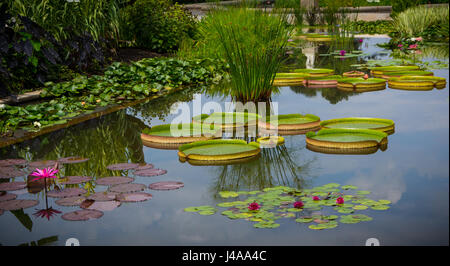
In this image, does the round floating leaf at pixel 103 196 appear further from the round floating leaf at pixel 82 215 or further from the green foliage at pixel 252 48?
the green foliage at pixel 252 48

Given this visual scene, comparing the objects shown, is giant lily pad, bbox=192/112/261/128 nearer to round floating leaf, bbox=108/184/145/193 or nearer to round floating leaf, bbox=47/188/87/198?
round floating leaf, bbox=108/184/145/193

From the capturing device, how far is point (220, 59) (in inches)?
404

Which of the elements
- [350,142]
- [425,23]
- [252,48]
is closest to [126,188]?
[350,142]

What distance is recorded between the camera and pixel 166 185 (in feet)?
13.5

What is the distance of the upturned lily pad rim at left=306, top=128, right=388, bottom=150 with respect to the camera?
16.3 ft

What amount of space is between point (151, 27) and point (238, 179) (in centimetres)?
803

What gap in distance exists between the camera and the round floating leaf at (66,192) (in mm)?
3914

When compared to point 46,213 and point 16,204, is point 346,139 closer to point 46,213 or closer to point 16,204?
point 46,213

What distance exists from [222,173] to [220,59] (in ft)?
19.8

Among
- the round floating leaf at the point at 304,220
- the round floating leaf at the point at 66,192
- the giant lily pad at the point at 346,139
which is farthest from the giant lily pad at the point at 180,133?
the round floating leaf at the point at 304,220

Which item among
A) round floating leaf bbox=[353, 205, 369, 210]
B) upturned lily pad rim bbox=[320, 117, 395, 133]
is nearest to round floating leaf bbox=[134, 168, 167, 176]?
round floating leaf bbox=[353, 205, 369, 210]

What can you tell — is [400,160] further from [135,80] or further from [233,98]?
[135,80]

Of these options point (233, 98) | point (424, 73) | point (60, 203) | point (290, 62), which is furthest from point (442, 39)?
point (60, 203)

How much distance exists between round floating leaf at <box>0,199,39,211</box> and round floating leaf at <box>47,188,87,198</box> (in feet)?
0.43
